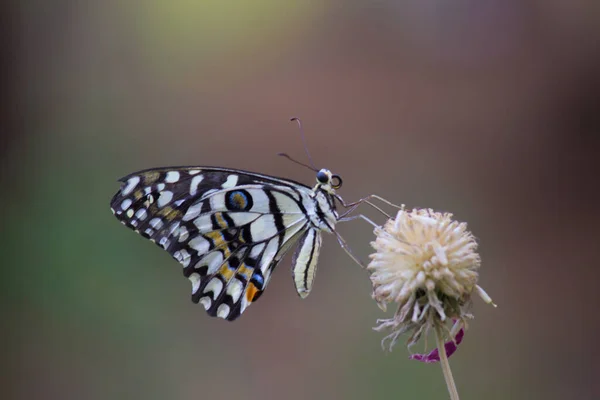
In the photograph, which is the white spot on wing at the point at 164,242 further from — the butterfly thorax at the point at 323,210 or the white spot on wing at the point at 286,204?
the butterfly thorax at the point at 323,210

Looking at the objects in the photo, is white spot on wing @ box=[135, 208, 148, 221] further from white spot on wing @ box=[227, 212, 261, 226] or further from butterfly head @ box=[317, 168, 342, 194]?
butterfly head @ box=[317, 168, 342, 194]

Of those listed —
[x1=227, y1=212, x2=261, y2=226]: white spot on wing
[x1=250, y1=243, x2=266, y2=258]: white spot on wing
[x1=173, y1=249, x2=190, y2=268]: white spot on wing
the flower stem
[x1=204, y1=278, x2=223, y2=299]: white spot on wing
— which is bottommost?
the flower stem

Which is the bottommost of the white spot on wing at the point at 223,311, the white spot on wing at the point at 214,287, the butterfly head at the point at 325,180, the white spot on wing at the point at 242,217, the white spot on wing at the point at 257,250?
the white spot on wing at the point at 223,311

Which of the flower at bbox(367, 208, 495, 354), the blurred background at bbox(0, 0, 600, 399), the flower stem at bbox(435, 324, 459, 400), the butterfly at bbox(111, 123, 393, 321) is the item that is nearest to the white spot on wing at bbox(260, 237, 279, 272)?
the butterfly at bbox(111, 123, 393, 321)

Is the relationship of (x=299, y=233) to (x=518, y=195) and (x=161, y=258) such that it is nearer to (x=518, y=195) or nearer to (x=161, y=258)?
(x=161, y=258)

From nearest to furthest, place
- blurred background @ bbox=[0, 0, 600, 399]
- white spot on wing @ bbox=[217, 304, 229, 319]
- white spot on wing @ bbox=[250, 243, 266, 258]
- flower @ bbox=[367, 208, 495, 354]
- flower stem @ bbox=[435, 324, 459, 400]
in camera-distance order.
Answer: flower stem @ bbox=[435, 324, 459, 400] → flower @ bbox=[367, 208, 495, 354] → white spot on wing @ bbox=[217, 304, 229, 319] → white spot on wing @ bbox=[250, 243, 266, 258] → blurred background @ bbox=[0, 0, 600, 399]

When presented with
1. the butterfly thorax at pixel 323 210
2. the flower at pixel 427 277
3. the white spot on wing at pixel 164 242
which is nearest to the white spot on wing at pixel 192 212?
the white spot on wing at pixel 164 242

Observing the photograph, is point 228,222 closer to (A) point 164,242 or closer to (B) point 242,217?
(B) point 242,217
